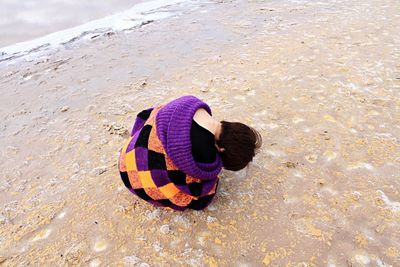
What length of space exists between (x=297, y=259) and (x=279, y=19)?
5056mm

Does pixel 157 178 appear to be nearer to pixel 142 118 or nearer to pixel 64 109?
pixel 142 118

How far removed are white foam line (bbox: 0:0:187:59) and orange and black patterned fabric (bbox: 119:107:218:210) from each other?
4348mm

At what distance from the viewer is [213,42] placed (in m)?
5.68

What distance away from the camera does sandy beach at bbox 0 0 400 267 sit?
7.61 ft

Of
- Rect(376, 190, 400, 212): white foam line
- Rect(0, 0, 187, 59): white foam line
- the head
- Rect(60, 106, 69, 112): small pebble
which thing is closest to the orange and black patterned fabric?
the head

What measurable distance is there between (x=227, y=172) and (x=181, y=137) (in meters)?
0.78

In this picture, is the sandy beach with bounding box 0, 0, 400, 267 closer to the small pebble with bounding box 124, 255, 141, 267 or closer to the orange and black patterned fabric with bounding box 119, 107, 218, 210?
the small pebble with bounding box 124, 255, 141, 267

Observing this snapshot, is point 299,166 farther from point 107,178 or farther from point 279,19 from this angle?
point 279,19

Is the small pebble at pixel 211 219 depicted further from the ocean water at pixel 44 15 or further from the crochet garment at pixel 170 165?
the ocean water at pixel 44 15

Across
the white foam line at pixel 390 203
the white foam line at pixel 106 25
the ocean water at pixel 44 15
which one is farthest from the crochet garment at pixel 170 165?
the ocean water at pixel 44 15

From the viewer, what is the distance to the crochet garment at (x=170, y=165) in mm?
2180

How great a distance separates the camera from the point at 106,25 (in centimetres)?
692

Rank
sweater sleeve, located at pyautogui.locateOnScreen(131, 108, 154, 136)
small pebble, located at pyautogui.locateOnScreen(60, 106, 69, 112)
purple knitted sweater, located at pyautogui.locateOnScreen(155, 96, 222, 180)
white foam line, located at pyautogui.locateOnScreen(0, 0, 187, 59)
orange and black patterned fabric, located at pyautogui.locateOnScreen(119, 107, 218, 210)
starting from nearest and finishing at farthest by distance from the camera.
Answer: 1. purple knitted sweater, located at pyautogui.locateOnScreen(155, 96, 222, 180)
2. orange and black patterned fabric, located at pyautogui.locateOnScreen(119, 107, 218, 210)
3. sweater sleeve, located at pyautogui.locateOnScreen(131, 108, 154, 136)
4. small pebble, located at pyautogui.locateOnScreen(60, 106, 69, 112)
5. white foam line, located at pyautogui.locateOnScreen(0, 0, 187, 59)

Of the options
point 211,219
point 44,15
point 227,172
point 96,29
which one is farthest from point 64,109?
point 44,15
